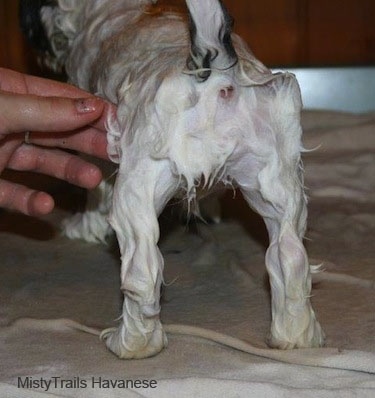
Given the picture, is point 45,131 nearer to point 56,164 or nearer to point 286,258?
point 56,164

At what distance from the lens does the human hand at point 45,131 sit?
2156 millimetres

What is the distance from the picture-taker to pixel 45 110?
2.15m

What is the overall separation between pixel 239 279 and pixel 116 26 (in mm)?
727

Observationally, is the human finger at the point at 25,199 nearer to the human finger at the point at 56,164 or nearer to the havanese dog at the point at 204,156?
the human finger at the point at 56,164

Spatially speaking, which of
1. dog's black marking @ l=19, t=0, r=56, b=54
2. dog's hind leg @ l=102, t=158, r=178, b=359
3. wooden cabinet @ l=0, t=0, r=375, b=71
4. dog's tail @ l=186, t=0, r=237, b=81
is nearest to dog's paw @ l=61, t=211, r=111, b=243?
dog's black marking @ l=19, t=0, r=56, b=54

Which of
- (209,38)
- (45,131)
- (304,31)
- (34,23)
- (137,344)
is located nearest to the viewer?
(209,38)

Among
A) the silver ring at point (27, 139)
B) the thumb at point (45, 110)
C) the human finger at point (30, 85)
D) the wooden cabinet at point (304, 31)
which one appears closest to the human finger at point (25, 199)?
the silver ring at point (27, 139)

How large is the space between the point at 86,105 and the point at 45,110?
85mm

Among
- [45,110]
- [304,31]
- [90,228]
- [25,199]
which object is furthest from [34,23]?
[304,31]

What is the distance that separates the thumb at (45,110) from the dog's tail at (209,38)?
0.30m

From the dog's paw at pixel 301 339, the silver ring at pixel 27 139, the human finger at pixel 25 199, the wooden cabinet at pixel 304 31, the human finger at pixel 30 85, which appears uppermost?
the human finger at pixel 30 85

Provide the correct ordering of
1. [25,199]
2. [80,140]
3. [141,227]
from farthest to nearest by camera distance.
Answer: [25,199] → [80,140] → [141,227]

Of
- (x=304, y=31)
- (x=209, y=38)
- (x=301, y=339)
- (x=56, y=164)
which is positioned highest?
(x=209, y=38)

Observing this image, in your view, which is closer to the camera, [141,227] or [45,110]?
[141,227]
